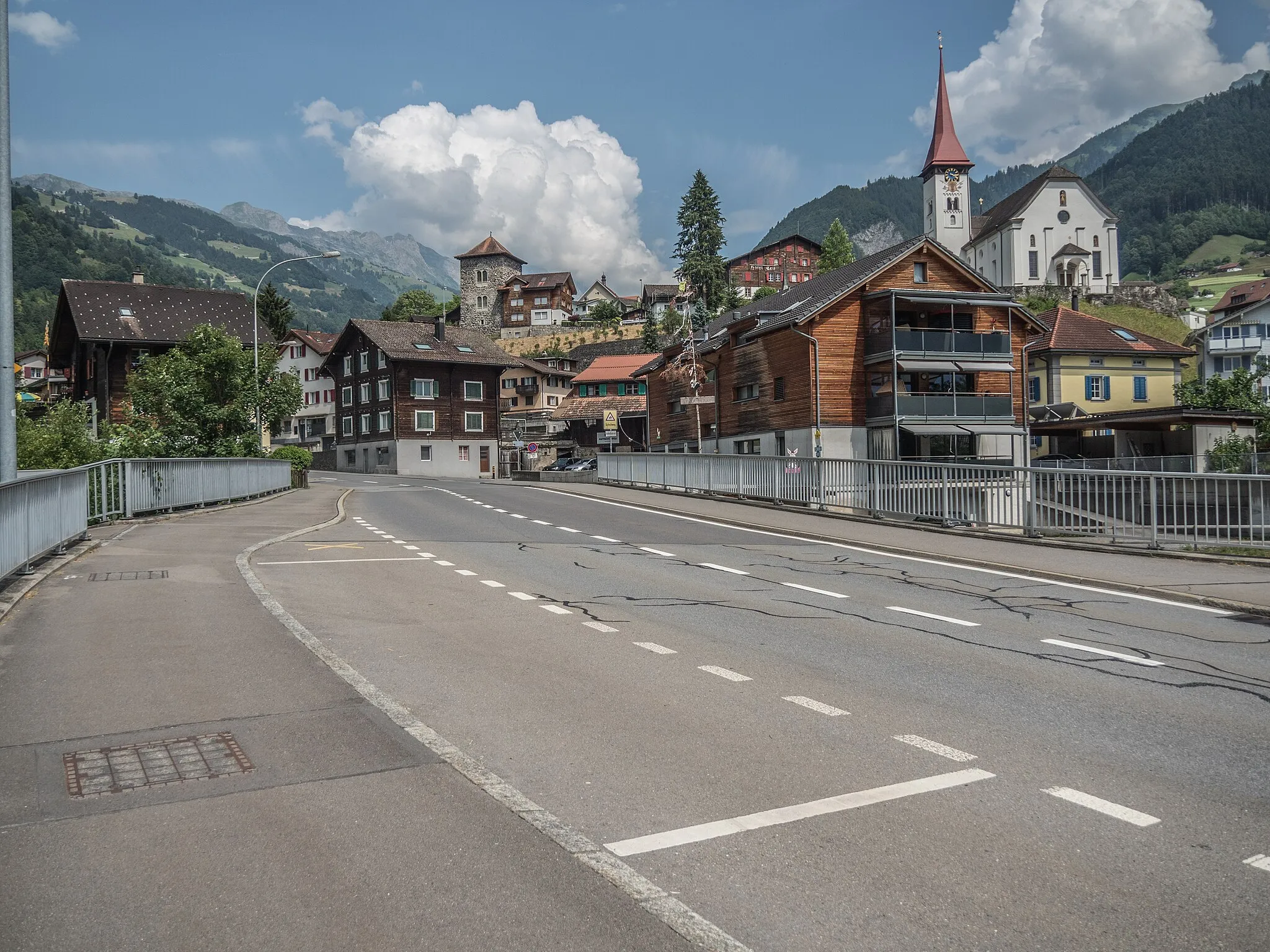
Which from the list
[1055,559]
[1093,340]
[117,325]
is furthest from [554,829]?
[1093,340]

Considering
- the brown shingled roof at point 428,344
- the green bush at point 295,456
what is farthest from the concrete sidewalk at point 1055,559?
the brown shingled roof at point 428,344

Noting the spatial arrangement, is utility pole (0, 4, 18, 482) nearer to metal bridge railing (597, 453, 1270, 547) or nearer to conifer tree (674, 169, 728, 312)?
metal bridge railing (597, 453, 1270, 547)

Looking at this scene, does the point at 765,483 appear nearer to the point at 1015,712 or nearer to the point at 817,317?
the point at 817,317

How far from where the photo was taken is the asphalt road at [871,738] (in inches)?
155

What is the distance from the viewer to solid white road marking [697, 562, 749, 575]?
14.9 m

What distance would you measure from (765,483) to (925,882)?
25.9 meters

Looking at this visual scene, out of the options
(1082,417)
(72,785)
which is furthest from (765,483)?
(1082,417)

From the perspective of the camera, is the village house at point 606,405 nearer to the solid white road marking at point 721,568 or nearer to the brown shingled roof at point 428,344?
the brown shingled roof at point 428,344

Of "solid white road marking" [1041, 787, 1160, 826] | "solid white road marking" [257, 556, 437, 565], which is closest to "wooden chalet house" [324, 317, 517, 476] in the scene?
"solid white road marking" [257, 556, 437, 565]

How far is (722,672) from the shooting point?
8.08m

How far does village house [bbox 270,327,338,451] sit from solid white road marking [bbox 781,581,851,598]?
8522 cm

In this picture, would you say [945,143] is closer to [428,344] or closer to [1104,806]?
[428,344]

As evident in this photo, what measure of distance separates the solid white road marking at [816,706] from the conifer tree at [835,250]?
118076 mm

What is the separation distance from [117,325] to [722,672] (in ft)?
203
